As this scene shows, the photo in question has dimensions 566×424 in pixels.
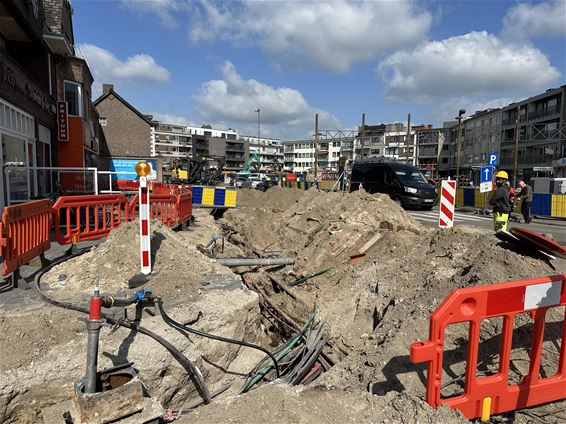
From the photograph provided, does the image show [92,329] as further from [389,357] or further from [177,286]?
[389,357]

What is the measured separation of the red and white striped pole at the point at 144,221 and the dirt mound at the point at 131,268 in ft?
0.63

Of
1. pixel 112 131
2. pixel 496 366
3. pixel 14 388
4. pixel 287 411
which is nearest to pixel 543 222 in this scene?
pixel 496 366

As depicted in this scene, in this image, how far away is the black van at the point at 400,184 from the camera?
18.2 metres

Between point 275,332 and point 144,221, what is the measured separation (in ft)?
9.44

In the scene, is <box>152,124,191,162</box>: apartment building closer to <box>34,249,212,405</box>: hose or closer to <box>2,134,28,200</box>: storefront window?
<box>2,134,28,200</box>: storefront window

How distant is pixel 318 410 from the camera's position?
2.92 m

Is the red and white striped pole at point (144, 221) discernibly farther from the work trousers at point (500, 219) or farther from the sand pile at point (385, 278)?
the work trousers at point (500, 219)

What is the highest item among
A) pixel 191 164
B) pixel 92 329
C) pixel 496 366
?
pixel 191 164

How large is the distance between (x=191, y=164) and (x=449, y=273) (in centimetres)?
2649

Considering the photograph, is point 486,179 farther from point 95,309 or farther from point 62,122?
point 62,122

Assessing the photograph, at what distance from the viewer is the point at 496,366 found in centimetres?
361

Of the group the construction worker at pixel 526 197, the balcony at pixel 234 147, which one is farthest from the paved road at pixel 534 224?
the balcony at pixel 234 147

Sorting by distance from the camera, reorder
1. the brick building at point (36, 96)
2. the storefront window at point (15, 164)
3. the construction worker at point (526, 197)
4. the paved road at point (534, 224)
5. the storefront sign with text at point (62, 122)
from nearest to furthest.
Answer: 1. the storefront window at point (15, 164)
2. the brick building at point (36, 96)
3. the paved road at point (534, 224)
4. the construction worker at point (526, 197)
5. the storefront sign with text at point (62, 122)

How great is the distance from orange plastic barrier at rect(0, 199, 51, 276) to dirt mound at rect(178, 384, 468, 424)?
3.43m
